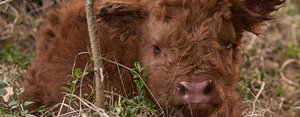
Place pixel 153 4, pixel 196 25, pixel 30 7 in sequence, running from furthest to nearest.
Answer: pixel 30 7
pixel 153 4
pixel 196 25

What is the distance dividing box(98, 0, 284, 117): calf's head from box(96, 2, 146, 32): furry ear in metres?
0.01

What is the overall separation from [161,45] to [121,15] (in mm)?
729

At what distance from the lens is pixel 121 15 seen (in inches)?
187

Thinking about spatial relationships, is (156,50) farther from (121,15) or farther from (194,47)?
(121,15)

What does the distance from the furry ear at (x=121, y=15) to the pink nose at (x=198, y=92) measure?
1270 mm

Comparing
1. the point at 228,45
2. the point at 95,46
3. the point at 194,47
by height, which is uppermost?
the point at 95,46

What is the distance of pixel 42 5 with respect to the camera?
7.82 metres

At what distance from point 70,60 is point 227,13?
6.27 feet

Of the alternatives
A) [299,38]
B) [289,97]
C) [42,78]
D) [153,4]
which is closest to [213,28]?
[153,4]

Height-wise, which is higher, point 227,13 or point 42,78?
point 227,13

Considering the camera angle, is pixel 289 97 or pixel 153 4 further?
pixel 289 97

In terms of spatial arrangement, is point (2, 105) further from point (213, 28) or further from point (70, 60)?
point (213, 28)

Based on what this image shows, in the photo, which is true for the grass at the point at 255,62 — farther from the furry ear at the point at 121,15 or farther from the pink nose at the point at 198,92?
the furry ear at the point at 121,15

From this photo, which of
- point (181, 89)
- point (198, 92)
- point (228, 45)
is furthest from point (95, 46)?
point (228, 45)
